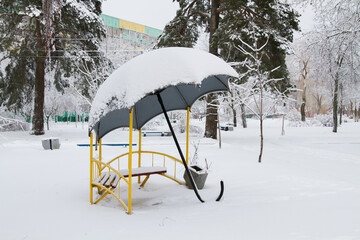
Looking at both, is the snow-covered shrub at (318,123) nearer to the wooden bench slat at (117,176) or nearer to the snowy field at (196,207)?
the snowy field at (196,207)

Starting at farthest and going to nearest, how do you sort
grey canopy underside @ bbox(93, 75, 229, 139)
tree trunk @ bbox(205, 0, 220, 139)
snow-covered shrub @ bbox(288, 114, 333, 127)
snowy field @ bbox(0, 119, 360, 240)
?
snow-covered shrub @ bbox(288, 114, 333, 127) → tree trunk @ bbox(205, 0, 220, 139) → grey canopy underside @ bbox(93, 75, 229, 139) → snowy field @ bbox(0, 119, 360, 240)

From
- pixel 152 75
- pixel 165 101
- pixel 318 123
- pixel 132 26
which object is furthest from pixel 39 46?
pixel 132 26

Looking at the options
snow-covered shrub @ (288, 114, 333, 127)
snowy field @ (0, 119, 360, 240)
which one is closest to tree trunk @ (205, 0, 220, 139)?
snowy field @ (0, 119, 360, 240)

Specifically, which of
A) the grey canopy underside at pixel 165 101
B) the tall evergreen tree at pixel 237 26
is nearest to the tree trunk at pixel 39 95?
the tall evergreen tree at pixel 237 26

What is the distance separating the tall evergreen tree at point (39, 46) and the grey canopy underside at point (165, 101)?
1153cm

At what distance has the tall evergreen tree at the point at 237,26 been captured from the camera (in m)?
13.3

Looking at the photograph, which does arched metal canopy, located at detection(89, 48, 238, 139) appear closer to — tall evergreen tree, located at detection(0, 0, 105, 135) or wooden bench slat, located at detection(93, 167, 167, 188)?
wooden bench slat, located at detection(93, 167, 167, 188)

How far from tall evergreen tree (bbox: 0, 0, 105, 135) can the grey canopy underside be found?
11533mm

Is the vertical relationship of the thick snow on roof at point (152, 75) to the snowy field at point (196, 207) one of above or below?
above

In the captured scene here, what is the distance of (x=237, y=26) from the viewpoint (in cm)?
1343

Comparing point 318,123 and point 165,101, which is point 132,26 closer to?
point 318,123

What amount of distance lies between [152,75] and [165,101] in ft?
8.61

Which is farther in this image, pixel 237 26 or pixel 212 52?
pixel 212 52

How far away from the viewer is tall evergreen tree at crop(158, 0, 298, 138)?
13.3 metres
